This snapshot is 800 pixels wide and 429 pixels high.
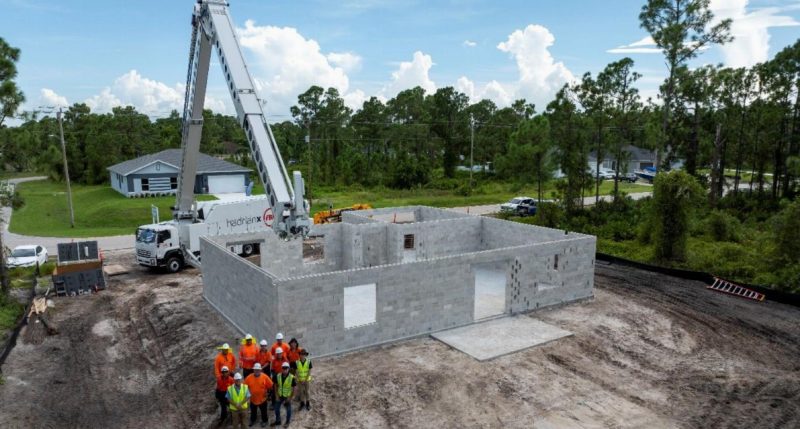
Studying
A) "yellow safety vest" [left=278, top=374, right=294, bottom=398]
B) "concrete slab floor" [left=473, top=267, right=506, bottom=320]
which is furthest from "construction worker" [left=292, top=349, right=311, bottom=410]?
"concrete slab floor" [left=473, top=267, right=506, bottom=320]

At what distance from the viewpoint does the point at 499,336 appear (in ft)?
55.5

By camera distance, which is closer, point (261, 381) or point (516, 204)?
point (261, 381)

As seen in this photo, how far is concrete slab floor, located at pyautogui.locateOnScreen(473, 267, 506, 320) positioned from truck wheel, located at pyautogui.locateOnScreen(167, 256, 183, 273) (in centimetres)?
1381

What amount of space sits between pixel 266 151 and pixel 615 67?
26961 millimetres

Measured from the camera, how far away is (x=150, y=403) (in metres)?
13.2

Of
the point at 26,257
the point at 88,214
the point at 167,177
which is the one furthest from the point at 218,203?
the point at 167,177

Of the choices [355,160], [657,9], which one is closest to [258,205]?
[657,9]

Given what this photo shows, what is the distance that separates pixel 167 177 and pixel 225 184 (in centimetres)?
505

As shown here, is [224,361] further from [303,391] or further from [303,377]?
[303,391]

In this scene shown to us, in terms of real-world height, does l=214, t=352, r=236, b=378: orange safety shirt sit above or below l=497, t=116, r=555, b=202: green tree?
below

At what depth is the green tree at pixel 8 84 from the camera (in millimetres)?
19359

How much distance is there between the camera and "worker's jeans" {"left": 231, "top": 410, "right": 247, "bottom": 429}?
11062mm

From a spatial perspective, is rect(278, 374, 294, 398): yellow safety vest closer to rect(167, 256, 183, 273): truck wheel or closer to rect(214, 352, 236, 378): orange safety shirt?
rect(214, 352, 236, 378): orange safety shirt

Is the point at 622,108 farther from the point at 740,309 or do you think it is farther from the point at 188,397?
the point at 188,397
